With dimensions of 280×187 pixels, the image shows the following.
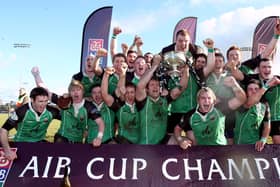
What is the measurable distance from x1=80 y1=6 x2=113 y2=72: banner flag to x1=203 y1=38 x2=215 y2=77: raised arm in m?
8.49

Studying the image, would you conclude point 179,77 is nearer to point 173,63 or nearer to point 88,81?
point 173,63

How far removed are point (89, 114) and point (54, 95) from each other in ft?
2.85

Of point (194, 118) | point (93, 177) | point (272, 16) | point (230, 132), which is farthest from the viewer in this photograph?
point (272, 16)

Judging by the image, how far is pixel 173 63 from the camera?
5.57m

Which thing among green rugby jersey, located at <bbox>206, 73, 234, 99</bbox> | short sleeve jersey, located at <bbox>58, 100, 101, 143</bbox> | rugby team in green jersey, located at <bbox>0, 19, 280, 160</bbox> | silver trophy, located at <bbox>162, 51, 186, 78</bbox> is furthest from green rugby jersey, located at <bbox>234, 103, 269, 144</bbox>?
short sleeve jersey, located at <bbox>58, 100, 101, 143</bbox>

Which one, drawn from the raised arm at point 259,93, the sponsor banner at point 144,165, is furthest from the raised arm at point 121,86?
the raised arm at point 259,93

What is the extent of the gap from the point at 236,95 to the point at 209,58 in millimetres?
800

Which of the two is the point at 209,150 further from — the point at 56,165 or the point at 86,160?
the point at 56,165

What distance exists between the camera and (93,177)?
4613 mm

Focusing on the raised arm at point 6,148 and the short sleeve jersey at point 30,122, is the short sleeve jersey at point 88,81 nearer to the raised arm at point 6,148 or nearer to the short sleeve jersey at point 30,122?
the short sleeve jersey at point 30,122

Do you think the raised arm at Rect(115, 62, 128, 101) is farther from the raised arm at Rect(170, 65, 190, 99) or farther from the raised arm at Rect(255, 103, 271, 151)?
the raised arm at Rect(255, 103, 271, 151)

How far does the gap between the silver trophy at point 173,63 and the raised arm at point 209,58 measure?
398 mm

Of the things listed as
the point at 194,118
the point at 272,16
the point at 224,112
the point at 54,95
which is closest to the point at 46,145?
the point at 54,95

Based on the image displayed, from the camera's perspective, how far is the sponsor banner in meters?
4.60
